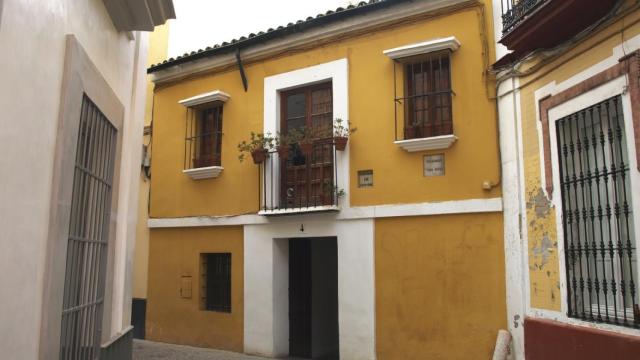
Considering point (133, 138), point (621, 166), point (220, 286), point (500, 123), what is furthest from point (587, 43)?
point (220, 286)

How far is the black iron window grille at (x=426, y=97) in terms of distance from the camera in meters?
8.35

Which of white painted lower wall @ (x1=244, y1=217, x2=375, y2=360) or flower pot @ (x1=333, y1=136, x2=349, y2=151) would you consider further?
flower pot @ (x1=333, y1=136, x2=349, y2=151)

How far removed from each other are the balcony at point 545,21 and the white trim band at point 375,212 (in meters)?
2.03

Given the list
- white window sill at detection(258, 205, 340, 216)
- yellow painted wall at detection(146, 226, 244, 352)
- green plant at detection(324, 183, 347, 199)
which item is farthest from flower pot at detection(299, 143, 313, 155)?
yellow painted wall at detection(146, 226, 244, 352)

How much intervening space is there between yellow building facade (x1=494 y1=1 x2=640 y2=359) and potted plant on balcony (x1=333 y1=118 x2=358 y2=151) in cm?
249

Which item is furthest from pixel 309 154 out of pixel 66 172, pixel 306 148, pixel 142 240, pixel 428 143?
pixel 66 172

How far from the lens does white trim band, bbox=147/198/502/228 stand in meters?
7.80

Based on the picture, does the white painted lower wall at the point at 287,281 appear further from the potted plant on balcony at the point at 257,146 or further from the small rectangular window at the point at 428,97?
the small rectangular window at the point at 428,97

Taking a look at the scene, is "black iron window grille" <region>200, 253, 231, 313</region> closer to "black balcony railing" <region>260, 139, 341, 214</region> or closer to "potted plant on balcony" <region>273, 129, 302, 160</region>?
"black balcony railing" <region>260, 139, 341, 214</region>

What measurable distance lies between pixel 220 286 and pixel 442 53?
5732mm

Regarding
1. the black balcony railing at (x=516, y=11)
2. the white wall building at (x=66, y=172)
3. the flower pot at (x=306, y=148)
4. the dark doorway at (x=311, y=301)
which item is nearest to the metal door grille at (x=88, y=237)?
the white wall building at (x=66, y=172)

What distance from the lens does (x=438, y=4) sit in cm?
841

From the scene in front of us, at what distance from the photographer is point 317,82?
9.66 meters

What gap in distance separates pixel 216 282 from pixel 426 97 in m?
5.18
